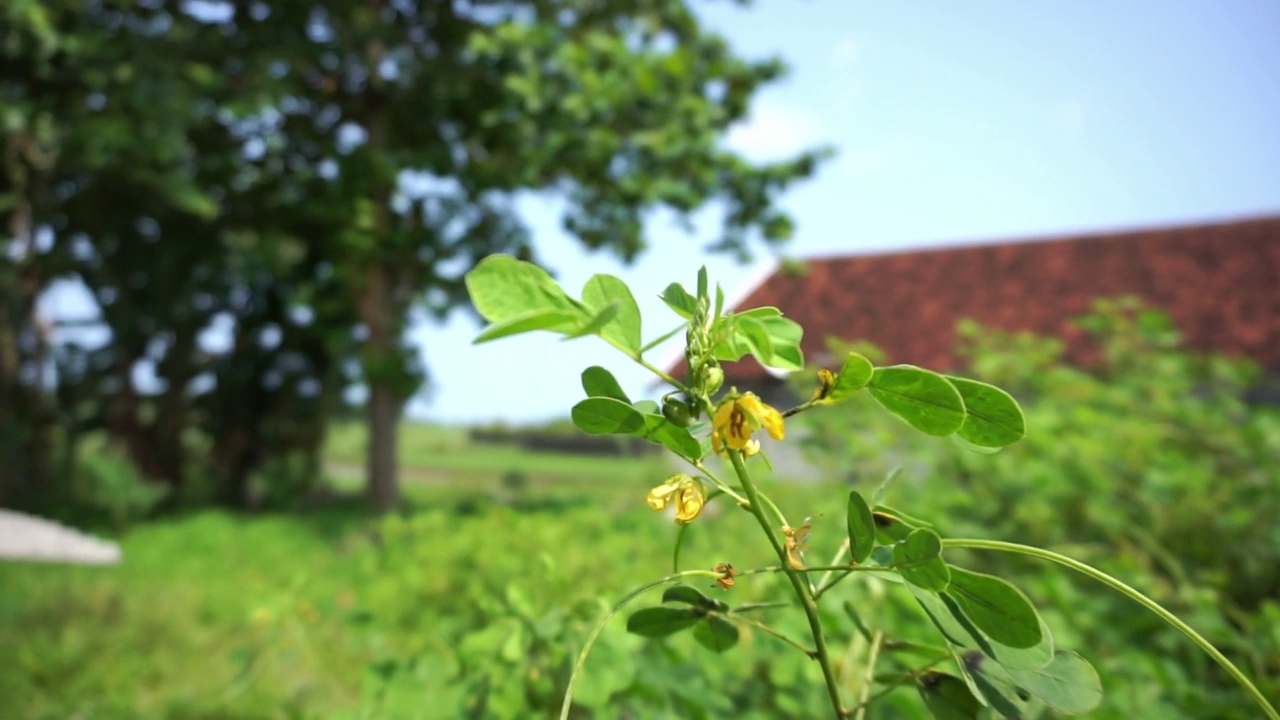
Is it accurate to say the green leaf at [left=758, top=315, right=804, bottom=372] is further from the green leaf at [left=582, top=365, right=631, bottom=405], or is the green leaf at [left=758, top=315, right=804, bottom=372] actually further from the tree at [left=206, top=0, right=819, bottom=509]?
the tree at [left=206, top=0, right=819, bottom=509]

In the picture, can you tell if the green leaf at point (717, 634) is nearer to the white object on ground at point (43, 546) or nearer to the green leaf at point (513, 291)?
the green leaf at point (513, 291)

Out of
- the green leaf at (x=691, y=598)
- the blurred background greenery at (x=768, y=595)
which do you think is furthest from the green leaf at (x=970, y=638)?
the blurred background greenery at (x=768, y=595)

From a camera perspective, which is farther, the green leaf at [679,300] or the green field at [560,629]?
the green field at [560,629]

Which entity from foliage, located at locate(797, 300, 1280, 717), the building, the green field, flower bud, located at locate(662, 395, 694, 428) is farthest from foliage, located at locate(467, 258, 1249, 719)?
the building

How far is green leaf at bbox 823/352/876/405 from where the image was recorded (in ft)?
0.98

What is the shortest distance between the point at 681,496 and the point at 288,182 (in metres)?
6.64

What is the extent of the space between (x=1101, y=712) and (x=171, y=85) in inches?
219

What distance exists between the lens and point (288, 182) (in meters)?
6.33

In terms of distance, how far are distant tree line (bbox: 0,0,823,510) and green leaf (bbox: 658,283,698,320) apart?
5.04 metres

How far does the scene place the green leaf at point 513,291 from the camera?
27 cm

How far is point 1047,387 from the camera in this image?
2.38 meters

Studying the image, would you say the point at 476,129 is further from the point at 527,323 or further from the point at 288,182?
the point at 527,323

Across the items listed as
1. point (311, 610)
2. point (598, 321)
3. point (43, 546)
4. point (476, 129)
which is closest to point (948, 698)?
point (598, 321)

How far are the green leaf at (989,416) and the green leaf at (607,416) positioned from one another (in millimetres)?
106
